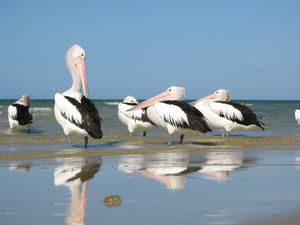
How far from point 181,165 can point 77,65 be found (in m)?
3.93

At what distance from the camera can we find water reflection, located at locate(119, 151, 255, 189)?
482 cm

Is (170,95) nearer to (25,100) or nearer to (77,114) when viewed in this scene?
(77,114)

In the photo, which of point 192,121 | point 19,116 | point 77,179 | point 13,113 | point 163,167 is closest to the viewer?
point 77,179

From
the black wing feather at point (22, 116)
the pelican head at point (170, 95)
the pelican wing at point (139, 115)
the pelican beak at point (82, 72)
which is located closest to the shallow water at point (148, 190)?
the pelican beak at point (82, 72)

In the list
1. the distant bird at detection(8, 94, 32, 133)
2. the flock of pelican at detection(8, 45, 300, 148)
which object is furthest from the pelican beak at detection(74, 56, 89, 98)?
the distant bird at detection(8, 94, 32, 133)

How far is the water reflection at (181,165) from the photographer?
190 inches

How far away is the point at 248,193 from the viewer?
4.03 meters

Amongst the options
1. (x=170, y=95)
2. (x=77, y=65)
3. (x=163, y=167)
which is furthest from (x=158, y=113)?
(x=163, y=167)

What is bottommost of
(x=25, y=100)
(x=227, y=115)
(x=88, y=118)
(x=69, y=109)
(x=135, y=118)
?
(x=88, y=118)

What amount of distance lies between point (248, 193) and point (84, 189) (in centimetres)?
135

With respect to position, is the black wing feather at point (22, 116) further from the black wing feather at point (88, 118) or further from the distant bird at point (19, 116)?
the black wing feather at point (88, 118)

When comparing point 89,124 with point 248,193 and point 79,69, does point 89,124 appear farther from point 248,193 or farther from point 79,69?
point 248,193

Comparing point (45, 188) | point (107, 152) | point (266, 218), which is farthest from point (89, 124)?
point (266, 218)

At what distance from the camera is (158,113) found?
31.1 ft
